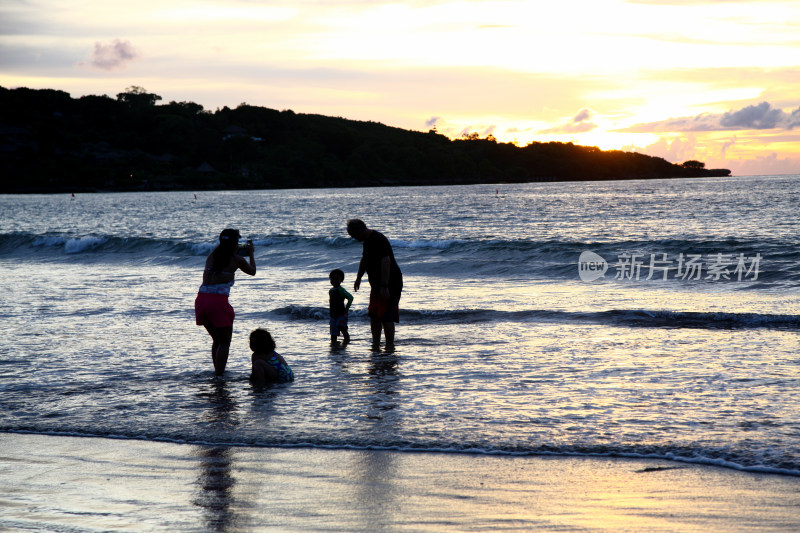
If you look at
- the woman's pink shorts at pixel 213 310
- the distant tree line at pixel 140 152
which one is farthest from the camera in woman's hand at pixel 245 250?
the distant tree line at pixel 140 152

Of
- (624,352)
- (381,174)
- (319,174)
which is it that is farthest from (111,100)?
(624,352)

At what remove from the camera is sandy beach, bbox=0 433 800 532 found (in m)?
3.99

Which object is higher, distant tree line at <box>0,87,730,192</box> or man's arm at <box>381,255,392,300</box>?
distant tree line at <box>0,87,730,192</box>

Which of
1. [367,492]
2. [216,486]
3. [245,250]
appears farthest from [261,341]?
[367,492]

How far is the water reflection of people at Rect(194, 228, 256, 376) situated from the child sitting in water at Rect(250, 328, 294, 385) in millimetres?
437

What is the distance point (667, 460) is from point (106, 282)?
54.3 feet

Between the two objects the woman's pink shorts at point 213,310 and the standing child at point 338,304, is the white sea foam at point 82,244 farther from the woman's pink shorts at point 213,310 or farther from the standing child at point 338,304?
the woman's pink shorts at point 213,310

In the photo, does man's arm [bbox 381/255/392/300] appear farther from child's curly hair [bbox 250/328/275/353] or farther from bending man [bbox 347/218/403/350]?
child's curly hair [bbox 250/328/275/353]

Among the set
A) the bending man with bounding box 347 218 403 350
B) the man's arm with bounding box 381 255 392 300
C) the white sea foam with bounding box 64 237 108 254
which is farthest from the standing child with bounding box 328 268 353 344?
the white sea foam with bounding box 64 237 108 254

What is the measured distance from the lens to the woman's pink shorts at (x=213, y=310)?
25.6 ft

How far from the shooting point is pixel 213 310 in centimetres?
781

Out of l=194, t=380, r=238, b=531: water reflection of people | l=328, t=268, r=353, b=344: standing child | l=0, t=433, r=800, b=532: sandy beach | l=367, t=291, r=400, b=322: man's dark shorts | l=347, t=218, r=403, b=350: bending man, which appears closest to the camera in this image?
l=0, t=433, r=800, b=532: sandy beach

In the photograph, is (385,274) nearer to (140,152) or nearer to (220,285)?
(220,285)

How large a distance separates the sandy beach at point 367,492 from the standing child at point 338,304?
4524 millimetres
